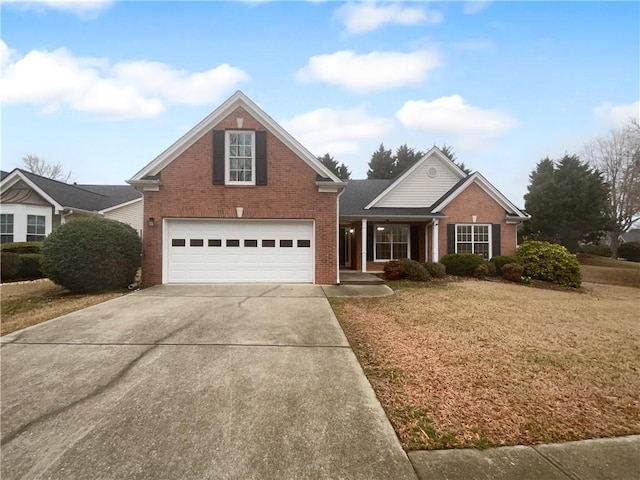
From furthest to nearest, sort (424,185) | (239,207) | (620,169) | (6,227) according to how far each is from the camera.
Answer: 1. (620,169)
2. (424,185)
3. (6,227)
4. (239,207)

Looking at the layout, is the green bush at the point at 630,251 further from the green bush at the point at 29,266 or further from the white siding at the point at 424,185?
the green bush at the point at 29,266

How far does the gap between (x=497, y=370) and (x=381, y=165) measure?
37477mm

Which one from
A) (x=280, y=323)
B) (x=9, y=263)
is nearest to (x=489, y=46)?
(x=280, y=323)

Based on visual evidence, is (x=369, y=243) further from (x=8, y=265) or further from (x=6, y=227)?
(x=6, y=227)

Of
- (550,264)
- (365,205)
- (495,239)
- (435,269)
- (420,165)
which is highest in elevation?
(420,165)

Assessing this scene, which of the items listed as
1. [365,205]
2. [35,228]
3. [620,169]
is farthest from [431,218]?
[620,169]

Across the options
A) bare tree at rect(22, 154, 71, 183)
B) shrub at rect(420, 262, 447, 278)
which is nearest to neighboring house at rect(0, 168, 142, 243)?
shrub at rect(420, 262, 447, 278)

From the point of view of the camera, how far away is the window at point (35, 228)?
47.4 ft

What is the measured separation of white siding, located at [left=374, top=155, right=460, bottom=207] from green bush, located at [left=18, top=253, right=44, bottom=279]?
616 inches

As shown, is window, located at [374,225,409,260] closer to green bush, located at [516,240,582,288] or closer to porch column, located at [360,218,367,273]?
porch column, located at [360,218,367,273]

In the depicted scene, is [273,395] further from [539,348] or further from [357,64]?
[357,64]

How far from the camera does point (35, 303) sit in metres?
7.68

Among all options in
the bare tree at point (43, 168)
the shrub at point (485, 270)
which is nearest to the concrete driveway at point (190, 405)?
the shrub at point (485, 270)

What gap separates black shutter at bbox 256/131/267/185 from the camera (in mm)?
10477
